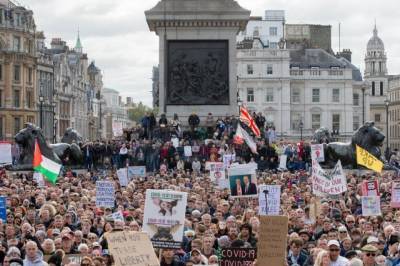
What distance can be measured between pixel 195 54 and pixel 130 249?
36.5 metres

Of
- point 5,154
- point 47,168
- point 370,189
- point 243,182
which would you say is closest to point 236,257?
point 370,189

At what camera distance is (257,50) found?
12281 centimetres

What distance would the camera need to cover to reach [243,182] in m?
25.3

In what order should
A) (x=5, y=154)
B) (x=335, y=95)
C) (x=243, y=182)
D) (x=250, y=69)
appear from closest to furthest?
(x=243, y=182) → (x=5, y=154) → (x=250, y=69) → (x=335, y=95)

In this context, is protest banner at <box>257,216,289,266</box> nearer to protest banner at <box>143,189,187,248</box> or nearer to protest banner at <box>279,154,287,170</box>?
protest banner at <box>143,189,187,248</box>

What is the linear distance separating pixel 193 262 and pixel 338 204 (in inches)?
369

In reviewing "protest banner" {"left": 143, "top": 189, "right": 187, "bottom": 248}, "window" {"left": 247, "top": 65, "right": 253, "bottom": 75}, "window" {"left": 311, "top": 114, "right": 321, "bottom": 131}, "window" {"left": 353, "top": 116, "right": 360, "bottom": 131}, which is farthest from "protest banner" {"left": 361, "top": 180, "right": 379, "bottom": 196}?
"window" {"left": 353, "top": 116, "right": 360, "bottom": 131}

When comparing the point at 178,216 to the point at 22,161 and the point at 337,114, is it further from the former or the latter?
the point at 337,114

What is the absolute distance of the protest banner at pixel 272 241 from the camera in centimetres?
1538

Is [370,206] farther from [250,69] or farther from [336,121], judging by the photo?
[336,121]

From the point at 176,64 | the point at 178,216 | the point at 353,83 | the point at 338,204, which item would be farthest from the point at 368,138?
the point at 353,83

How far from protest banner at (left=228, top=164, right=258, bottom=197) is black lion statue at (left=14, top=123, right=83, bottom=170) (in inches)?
656

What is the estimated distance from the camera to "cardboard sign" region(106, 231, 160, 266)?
1439 cm

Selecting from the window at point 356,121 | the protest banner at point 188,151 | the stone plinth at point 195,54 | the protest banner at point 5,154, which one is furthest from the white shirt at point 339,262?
the window at point 356,121
